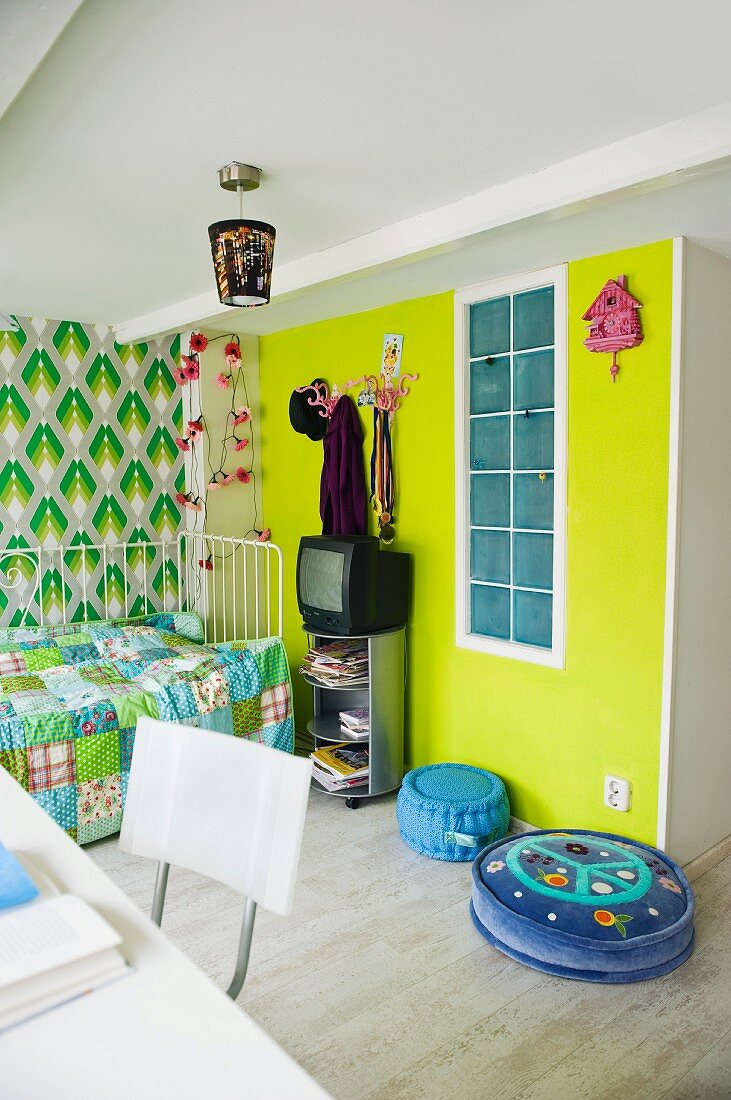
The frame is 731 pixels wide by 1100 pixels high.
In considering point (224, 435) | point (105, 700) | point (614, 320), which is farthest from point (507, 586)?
point (224, 435)

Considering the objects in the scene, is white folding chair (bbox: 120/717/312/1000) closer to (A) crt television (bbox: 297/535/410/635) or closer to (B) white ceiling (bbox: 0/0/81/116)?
(B) white ceiling (bbox: 0/0/81/116)

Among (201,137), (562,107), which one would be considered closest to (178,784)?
(201,137)

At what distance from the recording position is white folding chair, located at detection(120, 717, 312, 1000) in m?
1.41

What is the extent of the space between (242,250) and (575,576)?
1680 mm

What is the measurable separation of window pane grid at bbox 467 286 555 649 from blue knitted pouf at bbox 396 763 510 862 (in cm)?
63

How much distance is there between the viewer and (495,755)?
3387 millimetres

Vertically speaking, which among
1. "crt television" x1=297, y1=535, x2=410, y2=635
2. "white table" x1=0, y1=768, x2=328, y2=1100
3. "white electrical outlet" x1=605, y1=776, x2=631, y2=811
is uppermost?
"crt television" x1=297, y1=535, x2=410, y2=635

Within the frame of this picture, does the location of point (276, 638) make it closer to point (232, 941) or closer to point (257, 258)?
point (232, 941)

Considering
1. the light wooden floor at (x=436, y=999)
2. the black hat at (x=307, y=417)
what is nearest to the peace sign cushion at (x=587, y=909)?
the light wooden floor at (x=436, y=999)

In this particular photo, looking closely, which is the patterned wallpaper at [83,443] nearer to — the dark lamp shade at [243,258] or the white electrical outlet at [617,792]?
the dark lamp shade at [243,258]

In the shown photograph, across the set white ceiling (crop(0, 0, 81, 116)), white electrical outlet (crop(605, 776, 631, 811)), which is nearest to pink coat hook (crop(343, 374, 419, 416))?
white electrical outlet (crop(605, 776, 631, 811))

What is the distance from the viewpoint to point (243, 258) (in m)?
2.22

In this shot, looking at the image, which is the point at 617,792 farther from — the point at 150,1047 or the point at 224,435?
the point at 224,435

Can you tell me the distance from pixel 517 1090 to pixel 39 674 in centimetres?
251
